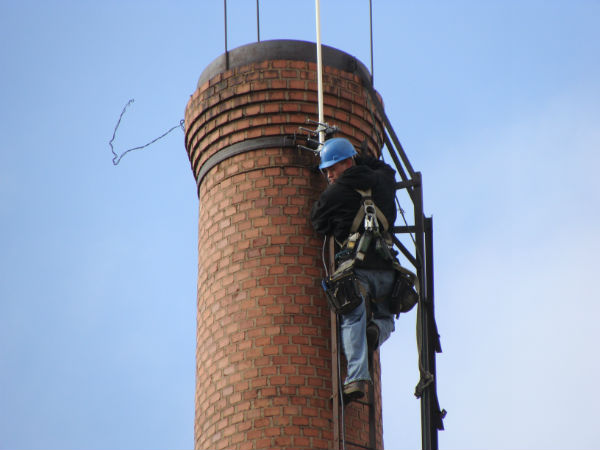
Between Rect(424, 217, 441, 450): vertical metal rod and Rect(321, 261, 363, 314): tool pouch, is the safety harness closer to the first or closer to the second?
Rect(321, 261, 363, 314): tool pouch

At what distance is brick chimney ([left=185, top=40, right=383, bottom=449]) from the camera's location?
12.6 metres

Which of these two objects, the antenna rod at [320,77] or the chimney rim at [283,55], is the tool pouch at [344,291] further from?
the chimney rim at [283,55]

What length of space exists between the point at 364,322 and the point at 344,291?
37cm

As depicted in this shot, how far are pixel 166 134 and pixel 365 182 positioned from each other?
262 cm

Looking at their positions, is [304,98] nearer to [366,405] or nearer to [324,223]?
[324,223]

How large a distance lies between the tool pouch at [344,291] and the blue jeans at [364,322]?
105mm

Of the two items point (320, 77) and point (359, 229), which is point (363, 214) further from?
point (320, 77)

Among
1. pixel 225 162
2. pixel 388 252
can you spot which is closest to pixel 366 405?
pixel 388 252

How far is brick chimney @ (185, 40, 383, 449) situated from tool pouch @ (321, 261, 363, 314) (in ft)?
1.46

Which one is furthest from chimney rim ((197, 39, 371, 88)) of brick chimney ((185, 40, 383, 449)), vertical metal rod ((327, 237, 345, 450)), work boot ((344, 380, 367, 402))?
work boot ((344, 380, 367, 402))

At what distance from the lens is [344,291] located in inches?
492

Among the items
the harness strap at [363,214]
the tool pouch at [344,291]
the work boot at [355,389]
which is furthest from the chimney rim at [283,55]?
the work boot at [355,389]

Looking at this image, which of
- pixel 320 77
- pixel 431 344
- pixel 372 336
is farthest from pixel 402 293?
pixel 320 77

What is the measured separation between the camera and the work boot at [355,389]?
488 inches
